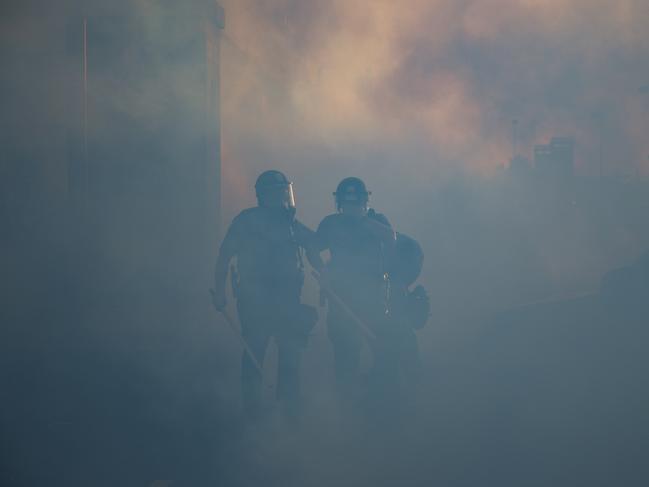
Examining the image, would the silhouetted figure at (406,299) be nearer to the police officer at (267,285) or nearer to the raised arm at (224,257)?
the police officer at (267,285)

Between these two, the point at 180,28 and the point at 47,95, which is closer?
the point at 47,95

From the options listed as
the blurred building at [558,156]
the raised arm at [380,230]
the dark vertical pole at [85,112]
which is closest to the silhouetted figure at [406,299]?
the raised arm at [380,230]

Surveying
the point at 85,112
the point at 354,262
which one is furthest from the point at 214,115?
the point at 354,262

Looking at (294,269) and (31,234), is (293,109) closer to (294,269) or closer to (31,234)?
(31,234)

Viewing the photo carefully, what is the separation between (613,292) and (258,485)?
8.14 metres

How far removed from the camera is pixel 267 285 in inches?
168

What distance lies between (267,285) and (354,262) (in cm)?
51

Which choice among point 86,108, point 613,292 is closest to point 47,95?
point 86,108

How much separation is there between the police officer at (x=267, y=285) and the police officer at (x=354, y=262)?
0.76 ft

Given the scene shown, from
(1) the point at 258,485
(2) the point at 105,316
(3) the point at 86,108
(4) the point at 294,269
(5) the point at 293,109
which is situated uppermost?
(5) the point at 293,109

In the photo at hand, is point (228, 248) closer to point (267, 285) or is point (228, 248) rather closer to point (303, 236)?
point (267, 285)

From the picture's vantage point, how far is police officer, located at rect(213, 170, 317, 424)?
14.0ft

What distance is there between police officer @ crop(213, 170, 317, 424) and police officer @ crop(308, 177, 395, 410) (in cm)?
23

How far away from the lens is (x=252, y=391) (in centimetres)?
431
